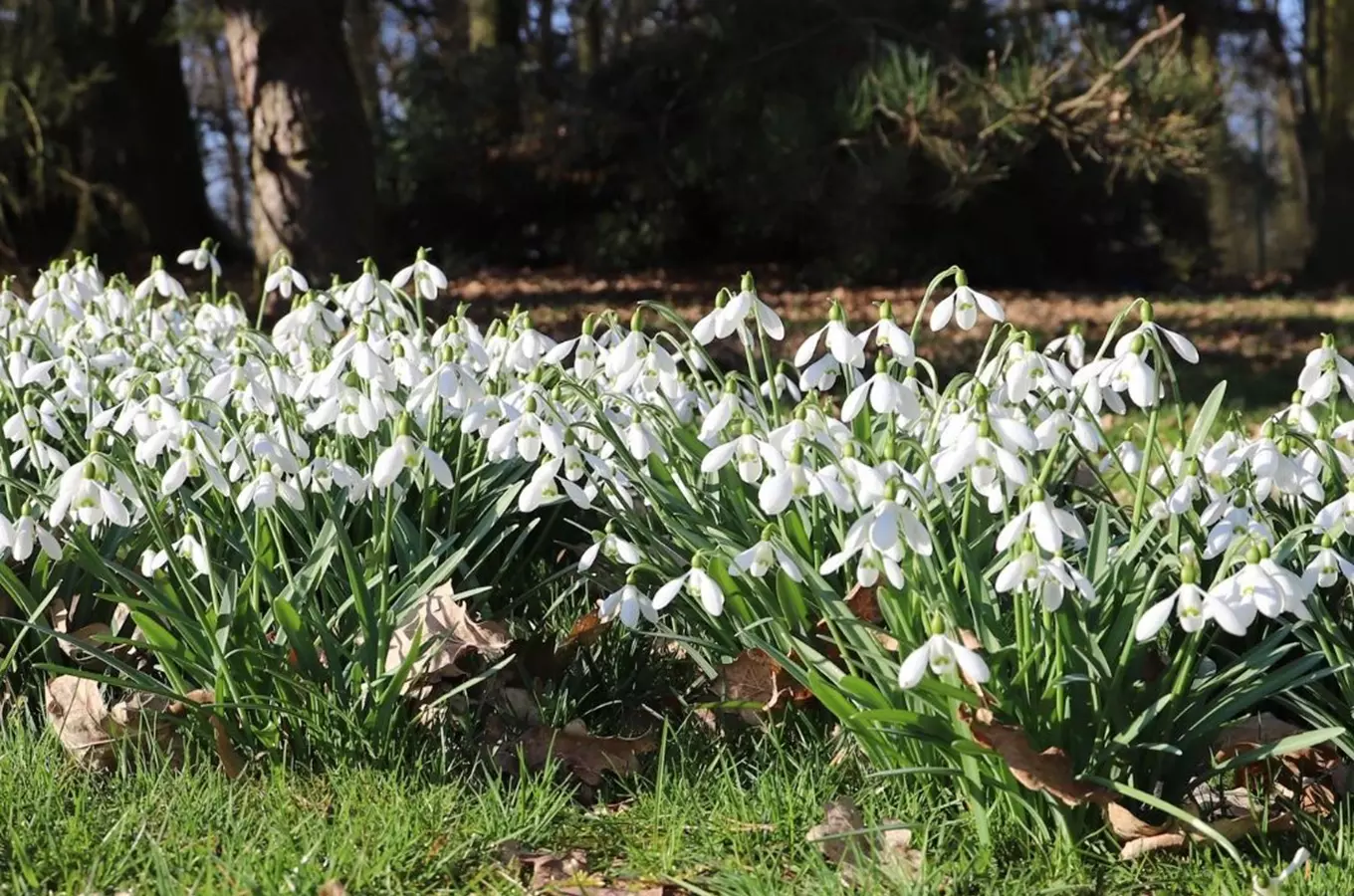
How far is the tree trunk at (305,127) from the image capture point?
22.5ft

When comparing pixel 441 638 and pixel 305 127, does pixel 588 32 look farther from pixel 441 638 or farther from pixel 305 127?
pixel 441 638

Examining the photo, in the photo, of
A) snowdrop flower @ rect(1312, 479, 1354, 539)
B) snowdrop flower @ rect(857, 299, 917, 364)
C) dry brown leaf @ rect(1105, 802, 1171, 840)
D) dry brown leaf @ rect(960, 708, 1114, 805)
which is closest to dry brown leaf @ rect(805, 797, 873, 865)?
dry brown leaf @ rect(960, 708, 1114, 805)

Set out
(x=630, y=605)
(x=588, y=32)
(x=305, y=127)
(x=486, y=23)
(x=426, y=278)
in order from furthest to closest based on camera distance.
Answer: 1. (x=588, y=32)
2. (x=486, y=23)
3. (x=305, y=127)
4. (x=426, y=278)
5. (x=630, y=605)

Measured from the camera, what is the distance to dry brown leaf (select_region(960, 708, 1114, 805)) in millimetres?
1945

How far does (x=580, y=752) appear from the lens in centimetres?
241

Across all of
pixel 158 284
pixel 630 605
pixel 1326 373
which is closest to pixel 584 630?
pixel 630 605

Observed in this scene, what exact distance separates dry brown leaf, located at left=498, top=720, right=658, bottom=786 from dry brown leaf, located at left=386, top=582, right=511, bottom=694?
0.17 m

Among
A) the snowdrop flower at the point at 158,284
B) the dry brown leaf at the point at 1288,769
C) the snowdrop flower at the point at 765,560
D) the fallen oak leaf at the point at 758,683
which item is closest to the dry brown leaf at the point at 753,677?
the fallen oak leaf at the point at 758,683

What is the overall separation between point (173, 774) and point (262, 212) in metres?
5.28

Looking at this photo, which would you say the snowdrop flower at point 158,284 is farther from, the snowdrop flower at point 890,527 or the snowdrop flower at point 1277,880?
the snowdrop flower at point 1277,880

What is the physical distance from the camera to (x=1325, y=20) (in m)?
14.7

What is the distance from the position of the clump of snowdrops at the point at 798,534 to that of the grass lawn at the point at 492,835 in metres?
0.09

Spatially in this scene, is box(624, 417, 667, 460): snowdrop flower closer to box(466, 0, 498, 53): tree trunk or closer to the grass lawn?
the grass lawn

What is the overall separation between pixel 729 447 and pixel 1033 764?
632 mm
